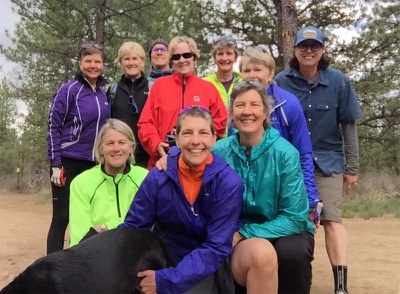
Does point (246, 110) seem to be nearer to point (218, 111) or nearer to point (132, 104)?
point (218, 111)

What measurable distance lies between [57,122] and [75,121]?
172 mm

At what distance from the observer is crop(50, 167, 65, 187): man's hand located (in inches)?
170

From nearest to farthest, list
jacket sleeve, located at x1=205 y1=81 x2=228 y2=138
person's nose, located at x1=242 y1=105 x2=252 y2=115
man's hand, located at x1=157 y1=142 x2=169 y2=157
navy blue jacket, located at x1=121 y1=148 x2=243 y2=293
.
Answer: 1. navy blue jacket, located at x1=121 y1=148 x2=243 y2=293
2. person's nose, located at x1=242 y1=105 x2=252 y2=115
3. man's hand, located at x1=157 y1=142 x2=169 y2=157
4. jacket sleeve, located at x1=205 y1=81 x2=228 y2=138

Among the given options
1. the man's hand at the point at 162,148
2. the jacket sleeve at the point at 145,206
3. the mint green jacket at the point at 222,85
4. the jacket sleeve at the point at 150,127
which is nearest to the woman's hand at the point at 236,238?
the jacket sleeve at the point at 145,206

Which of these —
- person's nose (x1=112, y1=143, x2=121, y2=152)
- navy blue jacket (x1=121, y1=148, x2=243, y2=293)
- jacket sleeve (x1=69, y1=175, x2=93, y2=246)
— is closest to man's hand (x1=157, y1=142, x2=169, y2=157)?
person's nose (x1=112, y1=143, x2=121, y2=152)

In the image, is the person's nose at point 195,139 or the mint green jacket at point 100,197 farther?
the mint green jacket at point 100,197

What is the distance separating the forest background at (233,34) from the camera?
12.2m

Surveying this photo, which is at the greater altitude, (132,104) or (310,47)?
(310,47)

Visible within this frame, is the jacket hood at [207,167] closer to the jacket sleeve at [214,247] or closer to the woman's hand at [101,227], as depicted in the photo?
the jacket sleeve at [214,247]

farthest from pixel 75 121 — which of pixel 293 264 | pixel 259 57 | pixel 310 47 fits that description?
pixel 293 264

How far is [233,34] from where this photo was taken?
1284 centimetres

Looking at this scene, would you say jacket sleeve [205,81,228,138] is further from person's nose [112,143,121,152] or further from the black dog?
the black dog

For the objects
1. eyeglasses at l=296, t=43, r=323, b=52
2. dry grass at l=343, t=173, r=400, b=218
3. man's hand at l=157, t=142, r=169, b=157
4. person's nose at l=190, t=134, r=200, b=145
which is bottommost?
dry grass at l=343, t=173, r=400, b=218

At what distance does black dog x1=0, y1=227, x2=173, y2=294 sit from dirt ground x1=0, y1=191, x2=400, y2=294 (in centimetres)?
272
